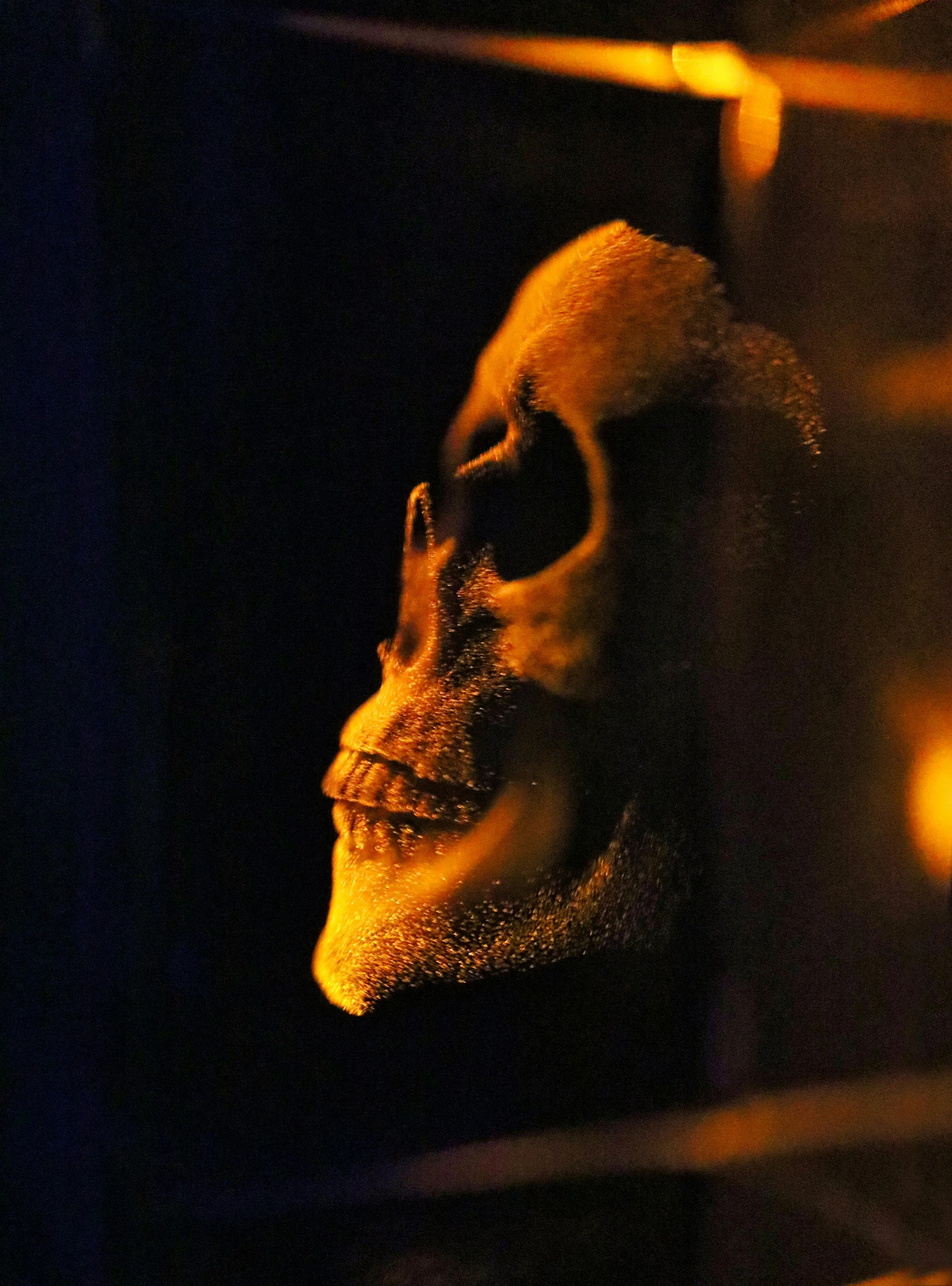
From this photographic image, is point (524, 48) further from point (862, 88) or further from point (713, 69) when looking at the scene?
point (862, 88)

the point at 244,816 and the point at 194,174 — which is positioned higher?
the point at 194,174

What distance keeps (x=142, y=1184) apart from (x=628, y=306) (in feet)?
4.76

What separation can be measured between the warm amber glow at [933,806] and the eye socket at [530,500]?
79 cm

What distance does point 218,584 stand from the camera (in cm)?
163

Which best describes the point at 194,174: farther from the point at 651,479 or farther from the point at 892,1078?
the point at 892,1078

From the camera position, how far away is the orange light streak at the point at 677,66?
1750 mm

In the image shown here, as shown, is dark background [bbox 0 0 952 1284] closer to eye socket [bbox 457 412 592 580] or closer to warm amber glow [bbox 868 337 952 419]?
eye socket [bbox 457 412 592 580]

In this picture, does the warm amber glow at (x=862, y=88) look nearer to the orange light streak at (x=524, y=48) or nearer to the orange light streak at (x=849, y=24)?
the orange light streak at (x=849, y=24)

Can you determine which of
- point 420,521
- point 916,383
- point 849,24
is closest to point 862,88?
point 849,24

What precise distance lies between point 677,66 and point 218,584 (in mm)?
1151

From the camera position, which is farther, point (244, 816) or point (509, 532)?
point (509, 532)

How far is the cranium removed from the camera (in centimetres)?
180

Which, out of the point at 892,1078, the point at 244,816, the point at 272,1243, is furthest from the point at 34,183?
the point at 892,1078

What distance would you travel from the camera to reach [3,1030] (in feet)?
5.31
